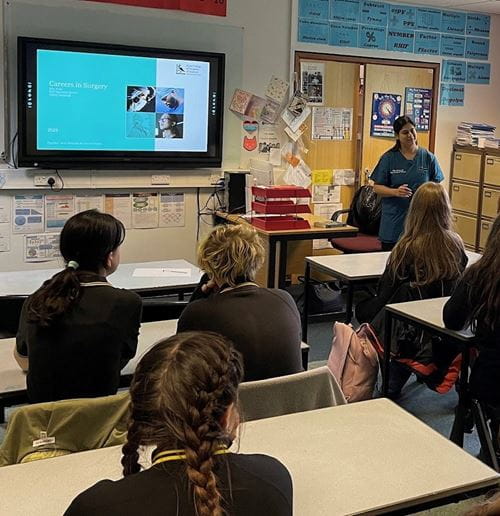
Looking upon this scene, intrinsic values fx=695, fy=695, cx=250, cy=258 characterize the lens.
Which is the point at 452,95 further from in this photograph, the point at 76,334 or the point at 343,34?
the point at 76,334

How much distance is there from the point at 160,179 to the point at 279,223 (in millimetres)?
1090

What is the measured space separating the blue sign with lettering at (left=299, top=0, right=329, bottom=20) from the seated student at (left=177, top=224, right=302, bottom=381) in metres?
3.93

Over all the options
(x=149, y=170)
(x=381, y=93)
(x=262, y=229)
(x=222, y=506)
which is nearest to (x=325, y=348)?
(x=262, y=229)

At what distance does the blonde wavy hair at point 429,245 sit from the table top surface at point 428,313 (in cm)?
13

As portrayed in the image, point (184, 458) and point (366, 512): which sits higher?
point (184, 458)

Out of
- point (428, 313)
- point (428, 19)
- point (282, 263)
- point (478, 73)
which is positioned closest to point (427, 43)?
point (428, 19)

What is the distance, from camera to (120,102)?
5.12 m

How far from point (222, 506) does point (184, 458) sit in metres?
0.10

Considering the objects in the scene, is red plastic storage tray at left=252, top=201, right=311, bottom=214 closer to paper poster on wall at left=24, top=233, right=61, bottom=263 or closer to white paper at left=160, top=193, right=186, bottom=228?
white paper at left=160, top=193, right=186, bottom=228

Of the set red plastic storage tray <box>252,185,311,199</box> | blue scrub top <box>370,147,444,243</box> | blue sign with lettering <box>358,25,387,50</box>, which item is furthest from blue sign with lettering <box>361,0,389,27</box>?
red plastic storage tray <box>252,185,311,199</box>

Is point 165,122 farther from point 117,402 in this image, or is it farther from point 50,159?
point 117,402

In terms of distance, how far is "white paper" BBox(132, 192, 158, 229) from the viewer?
5441mm

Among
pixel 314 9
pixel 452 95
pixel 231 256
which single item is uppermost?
pixel 314 9

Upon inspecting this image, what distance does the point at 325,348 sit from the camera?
4.43 metres
